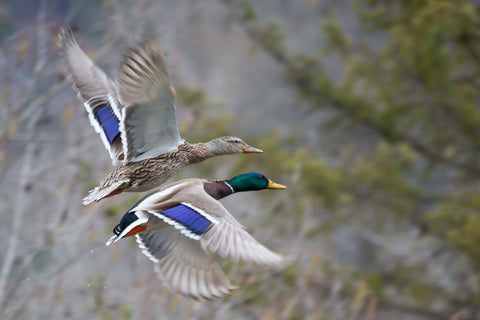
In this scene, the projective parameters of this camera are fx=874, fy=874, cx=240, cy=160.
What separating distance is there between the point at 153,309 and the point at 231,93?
7.02m

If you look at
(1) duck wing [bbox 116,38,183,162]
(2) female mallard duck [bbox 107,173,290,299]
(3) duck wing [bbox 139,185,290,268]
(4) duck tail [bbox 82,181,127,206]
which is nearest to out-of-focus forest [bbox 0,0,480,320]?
(2) female mallard duck [bbox 107,173,290,299]

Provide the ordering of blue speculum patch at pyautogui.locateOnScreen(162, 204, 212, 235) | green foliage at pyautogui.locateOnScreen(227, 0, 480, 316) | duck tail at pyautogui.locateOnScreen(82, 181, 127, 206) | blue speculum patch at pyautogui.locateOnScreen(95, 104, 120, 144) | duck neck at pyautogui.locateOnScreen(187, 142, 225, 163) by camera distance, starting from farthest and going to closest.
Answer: green foliage at pyautogui.locateOnScreen(227, 0, 480, 316)
duck neck at pyautogui.locateOnScreen(187, 142, 225, 163)
blue speculum patch at pyautogui.locateOnScreen(95, 104, 120, 144)
duck tail at pyautogui.locateOnScreen(82, 181, 127, 206)
blue speculum patch at pyautogui.locateOnScreen(162, 204, 212, 235)

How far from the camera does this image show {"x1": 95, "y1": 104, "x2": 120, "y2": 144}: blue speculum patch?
4.56 meters

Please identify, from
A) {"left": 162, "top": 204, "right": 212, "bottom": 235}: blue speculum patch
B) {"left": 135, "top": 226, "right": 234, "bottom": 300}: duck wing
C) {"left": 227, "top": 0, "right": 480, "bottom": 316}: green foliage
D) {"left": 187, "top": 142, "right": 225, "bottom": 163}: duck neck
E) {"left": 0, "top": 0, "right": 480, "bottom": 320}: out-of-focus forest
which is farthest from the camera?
{"left": 227, "top": 0, "right": 480, "bottom": 316}: green foliage

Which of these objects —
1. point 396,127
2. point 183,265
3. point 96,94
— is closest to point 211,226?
point 183,265

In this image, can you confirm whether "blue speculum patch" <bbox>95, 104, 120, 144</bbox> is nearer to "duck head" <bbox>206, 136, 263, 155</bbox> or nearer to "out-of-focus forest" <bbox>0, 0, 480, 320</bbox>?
"duck head" <bbox>206, 136, 263, 155</bbox>

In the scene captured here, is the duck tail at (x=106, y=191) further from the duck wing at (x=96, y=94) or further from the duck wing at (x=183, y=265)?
the duck wing at (x=183, y=265)

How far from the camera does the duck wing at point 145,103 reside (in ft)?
13.5

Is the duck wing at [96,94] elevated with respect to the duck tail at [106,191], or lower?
elevated

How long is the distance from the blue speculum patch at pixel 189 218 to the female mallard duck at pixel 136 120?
34cm

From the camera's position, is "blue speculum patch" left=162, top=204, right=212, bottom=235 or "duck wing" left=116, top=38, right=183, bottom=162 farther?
"duck wing" left=116, top=38, right=183, bottom=162

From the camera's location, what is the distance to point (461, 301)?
10.2 meters

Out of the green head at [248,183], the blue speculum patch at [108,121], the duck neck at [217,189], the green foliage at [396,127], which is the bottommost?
the green foliage at [396,127]

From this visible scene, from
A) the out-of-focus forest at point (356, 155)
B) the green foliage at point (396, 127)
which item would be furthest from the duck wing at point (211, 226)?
the green foliage at point (396, 127)
